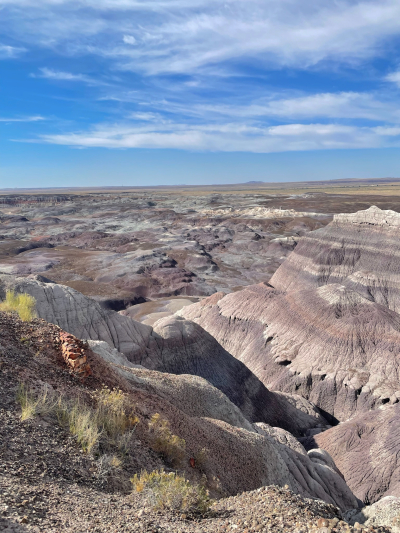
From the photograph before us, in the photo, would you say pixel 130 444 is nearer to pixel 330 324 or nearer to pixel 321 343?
pixel 321 343

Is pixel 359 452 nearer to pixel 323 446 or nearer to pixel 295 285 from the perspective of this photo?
pixel 323 446

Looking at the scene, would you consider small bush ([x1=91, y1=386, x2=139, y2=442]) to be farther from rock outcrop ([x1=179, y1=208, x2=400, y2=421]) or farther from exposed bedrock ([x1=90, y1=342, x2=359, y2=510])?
rock outcrop ([x1=179, y1=208, x2=400, y2=421])

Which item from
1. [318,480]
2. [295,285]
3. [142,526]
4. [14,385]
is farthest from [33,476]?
[295,285]

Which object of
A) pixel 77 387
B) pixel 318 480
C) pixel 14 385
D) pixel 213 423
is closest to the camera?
pixel 14 385

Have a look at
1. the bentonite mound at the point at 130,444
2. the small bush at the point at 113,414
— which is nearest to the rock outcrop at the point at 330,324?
the bentonite mound at the point at 130,444

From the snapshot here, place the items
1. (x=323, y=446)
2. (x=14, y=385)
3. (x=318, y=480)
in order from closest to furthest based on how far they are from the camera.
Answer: (x=14, y=385) → (x=318, y=480) → (x=323, y=446)

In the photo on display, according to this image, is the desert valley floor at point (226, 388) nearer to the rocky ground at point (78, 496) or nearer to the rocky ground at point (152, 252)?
the rocky ground at point (78, 496)

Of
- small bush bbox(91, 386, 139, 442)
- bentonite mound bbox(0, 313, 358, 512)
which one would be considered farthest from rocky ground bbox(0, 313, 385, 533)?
small bush bbox(91, 386, 139, 442)
